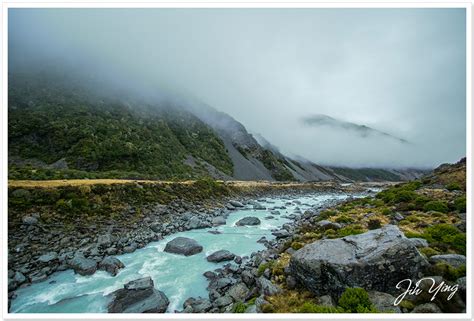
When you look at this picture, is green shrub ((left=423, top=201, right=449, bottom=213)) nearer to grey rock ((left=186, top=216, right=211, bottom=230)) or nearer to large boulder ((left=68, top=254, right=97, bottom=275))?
grey rock ((left=186, top=216, right=211, bottom=230))

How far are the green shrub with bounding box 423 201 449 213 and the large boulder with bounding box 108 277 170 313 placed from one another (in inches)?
886

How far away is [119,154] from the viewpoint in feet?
233

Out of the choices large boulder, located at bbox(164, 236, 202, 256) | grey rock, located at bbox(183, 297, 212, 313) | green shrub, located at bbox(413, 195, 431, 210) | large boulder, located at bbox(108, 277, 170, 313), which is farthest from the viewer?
green shrub, located at bbox(413, 195, 431, 210)

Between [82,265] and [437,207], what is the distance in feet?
90.3

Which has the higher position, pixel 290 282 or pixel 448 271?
pixel 448 271

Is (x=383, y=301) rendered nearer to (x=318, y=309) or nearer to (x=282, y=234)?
(x=318, y=309)

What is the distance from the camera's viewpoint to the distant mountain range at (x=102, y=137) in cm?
6450

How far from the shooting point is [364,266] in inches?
368

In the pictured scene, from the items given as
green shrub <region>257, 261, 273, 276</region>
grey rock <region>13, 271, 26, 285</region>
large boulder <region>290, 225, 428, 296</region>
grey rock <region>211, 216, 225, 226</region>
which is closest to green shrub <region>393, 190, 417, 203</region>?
large boulder <region>290, 225, 428, 296</region>

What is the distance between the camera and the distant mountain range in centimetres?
6450

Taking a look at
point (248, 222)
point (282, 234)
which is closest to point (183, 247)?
point (282, 234)

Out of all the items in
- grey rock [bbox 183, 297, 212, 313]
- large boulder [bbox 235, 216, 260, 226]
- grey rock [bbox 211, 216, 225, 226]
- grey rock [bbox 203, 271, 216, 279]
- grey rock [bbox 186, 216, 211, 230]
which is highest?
grey rock [bbox 183, 297, 212, 313]

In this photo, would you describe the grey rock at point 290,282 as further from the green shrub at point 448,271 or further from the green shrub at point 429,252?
the green shrub at point 429,252

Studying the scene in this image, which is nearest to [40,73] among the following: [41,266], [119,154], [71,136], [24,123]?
[24,123]
